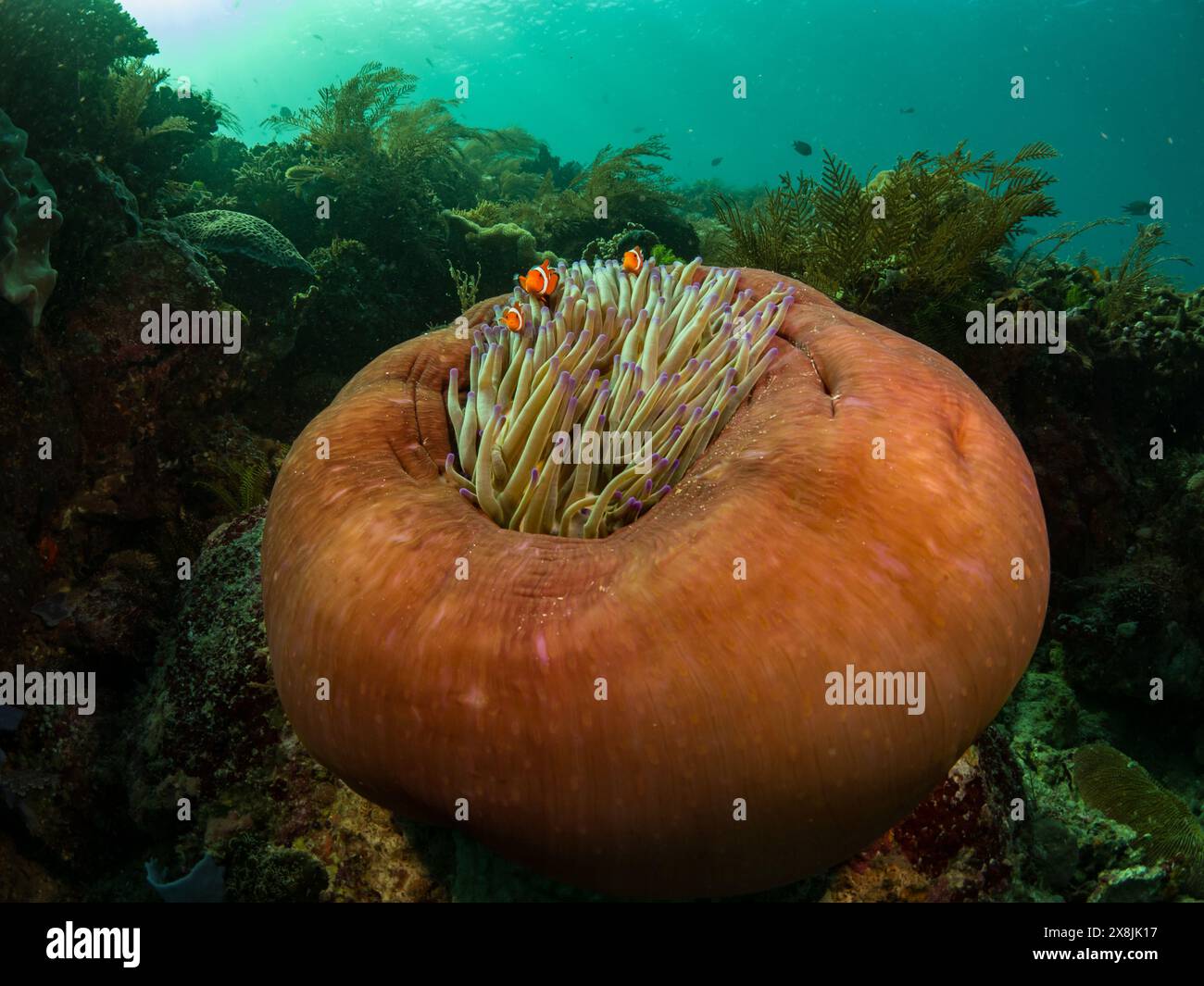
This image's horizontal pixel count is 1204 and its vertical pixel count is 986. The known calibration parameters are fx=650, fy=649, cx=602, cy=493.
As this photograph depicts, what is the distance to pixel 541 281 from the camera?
2.49m

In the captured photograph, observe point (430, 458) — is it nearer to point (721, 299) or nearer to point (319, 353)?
point (721, 299)

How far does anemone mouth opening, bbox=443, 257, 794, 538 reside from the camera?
1.63 m

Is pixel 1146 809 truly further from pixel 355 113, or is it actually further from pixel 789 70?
pixel 789 70

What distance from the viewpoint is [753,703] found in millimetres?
1184

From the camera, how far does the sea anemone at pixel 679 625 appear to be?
1197 mm

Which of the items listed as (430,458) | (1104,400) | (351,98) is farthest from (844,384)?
(351,98)

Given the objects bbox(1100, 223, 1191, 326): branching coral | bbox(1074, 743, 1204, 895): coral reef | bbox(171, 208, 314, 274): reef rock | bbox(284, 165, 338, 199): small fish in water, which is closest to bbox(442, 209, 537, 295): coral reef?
bbox(284, 165, 338, 199): small fish in water

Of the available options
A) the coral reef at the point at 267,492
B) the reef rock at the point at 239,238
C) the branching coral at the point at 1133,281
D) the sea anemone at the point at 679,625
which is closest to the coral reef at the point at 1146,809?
the coral reef at the point at 267,492

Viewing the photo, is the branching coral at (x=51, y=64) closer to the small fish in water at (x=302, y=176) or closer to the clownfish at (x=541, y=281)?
the small fish in water at (x=302, y=176)

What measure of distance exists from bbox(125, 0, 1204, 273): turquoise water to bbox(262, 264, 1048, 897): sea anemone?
50368 millimetres

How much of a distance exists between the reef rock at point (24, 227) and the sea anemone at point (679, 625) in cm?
204

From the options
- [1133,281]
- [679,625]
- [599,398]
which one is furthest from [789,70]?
[679,625]

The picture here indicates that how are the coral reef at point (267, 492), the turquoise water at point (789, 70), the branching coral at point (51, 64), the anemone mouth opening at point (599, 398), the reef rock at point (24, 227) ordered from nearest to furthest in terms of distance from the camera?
the anemone mouth opening at point (599, 398) → the coral reef at point (267, 492) → the reef rock at point (24, 227) → the branching coral at point (51, 64) → the turquoise water at point (789, 70)

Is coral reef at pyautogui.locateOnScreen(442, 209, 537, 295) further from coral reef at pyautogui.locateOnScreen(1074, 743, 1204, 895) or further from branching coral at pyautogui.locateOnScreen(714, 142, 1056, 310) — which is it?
coral reef at pyautogui.locateOnScreen(1074, 743, 1204, 895)
